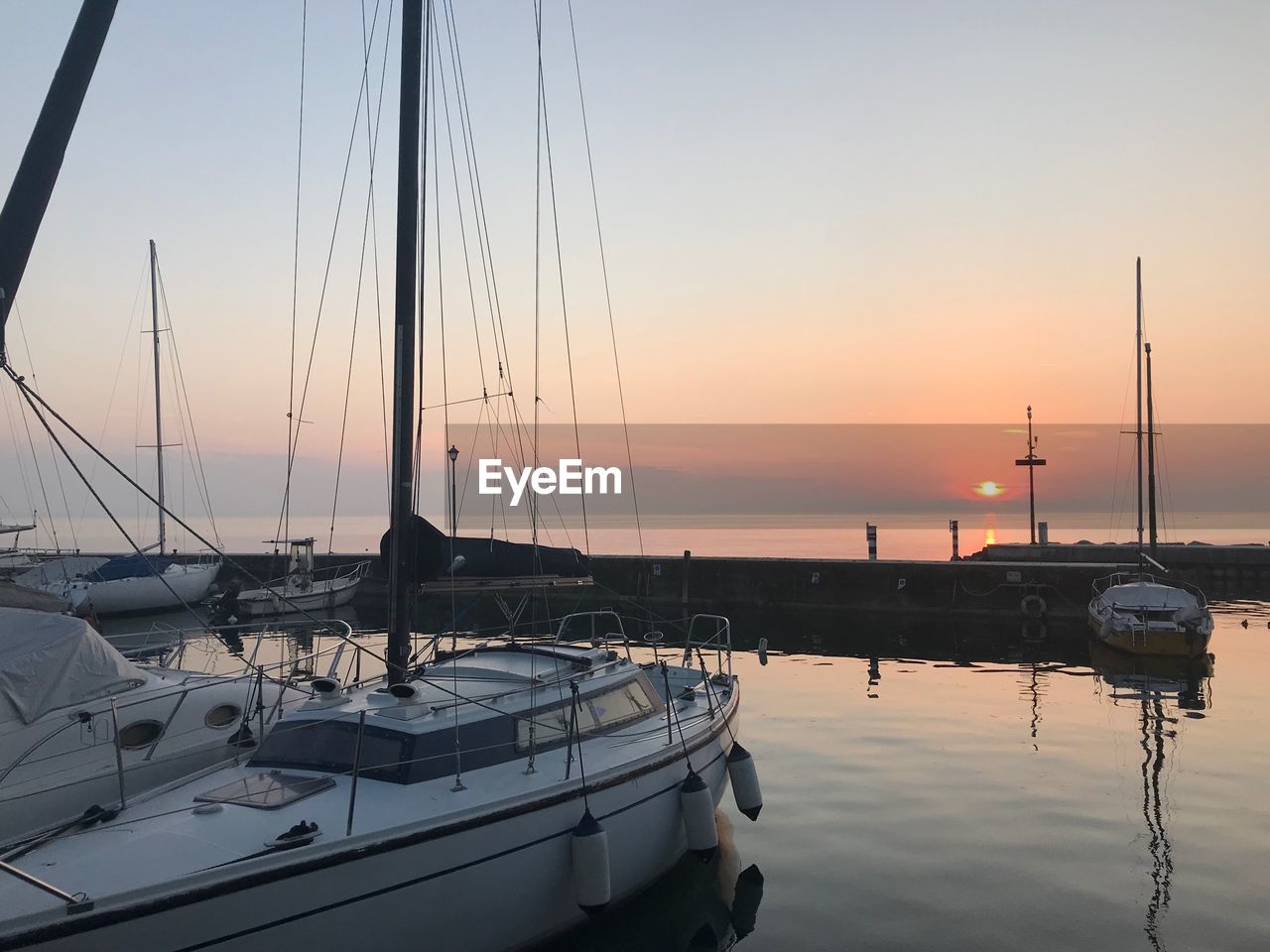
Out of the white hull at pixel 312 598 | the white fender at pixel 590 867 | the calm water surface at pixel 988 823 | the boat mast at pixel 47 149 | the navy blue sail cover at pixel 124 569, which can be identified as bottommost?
the calm water surface at pixel 988 823

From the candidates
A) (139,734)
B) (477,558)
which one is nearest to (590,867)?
(477,558)

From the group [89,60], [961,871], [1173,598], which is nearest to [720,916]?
[961,871]

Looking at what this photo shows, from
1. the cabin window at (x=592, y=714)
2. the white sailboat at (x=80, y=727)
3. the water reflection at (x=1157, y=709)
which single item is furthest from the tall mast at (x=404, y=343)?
the water reflection at (x=1157, y=709)

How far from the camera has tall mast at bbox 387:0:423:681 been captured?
10.8 m

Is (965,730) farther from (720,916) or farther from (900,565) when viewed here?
(900,565)

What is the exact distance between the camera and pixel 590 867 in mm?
8352

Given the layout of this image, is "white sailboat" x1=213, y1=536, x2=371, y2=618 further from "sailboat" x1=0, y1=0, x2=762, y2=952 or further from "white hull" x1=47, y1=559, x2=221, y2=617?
"sailboat" x1=0, y1=0, x2=762, y2=952

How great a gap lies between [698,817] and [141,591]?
3482 centimetres

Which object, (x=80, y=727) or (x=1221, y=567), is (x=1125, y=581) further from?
(x=80, y=727)

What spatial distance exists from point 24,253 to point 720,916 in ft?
29.5

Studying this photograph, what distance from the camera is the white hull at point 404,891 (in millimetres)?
6113

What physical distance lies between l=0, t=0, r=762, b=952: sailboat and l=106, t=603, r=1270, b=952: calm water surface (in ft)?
3.38

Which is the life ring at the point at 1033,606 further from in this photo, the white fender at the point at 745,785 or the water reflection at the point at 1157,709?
the white fender at the point at 745,785

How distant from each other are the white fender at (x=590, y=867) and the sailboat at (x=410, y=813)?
2 centimetres
